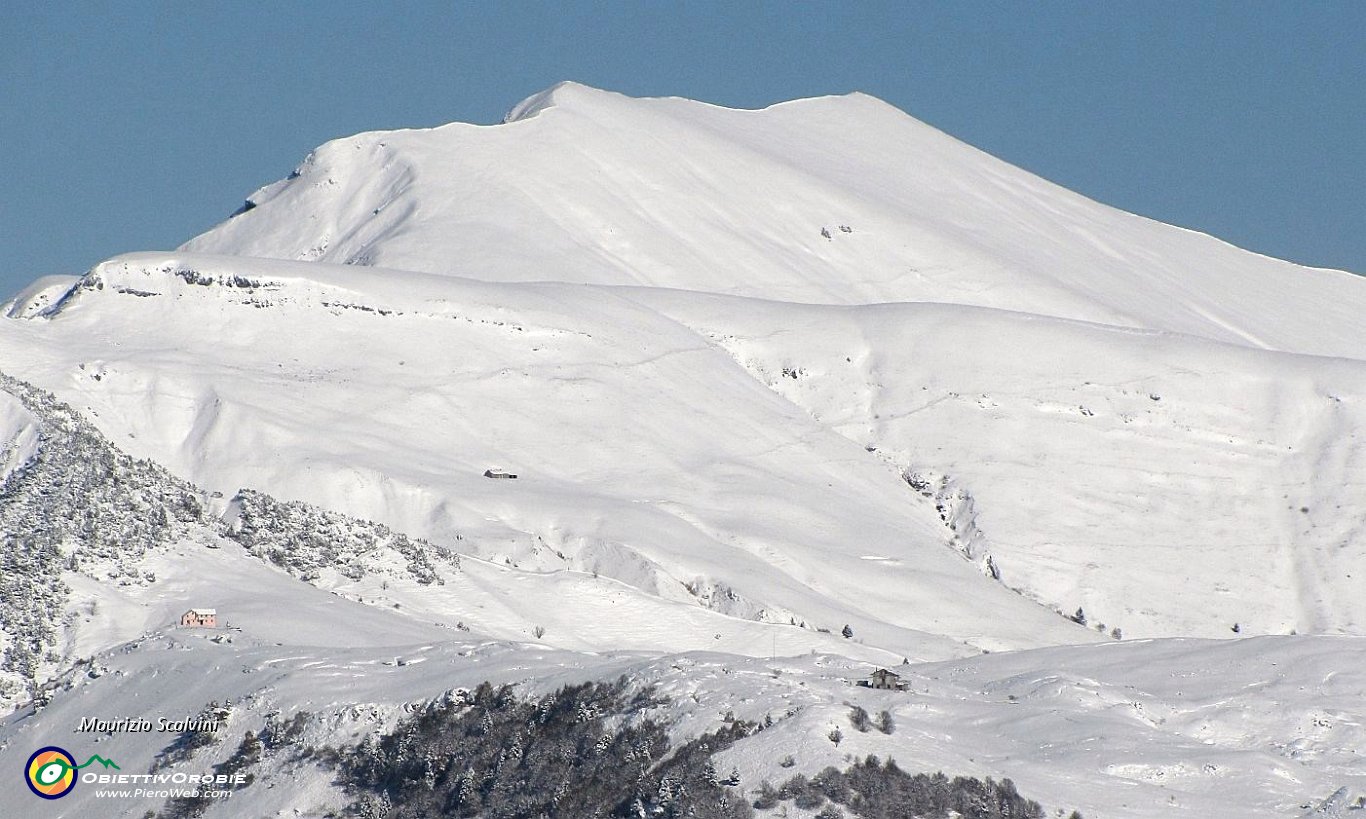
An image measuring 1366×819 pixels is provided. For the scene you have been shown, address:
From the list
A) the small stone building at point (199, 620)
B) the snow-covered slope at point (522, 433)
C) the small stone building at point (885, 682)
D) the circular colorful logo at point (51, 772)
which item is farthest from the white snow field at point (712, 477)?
the small stone building at point (199, 620)

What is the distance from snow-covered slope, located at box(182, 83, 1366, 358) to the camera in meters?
92.8

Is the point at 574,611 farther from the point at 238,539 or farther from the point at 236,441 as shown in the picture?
the point at 236,441

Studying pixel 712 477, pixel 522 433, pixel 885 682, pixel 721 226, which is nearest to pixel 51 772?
pixel 885 682

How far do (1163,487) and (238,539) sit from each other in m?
33.2

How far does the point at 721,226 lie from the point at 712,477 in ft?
120

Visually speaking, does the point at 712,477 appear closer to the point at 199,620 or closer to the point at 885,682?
the point at 199,620

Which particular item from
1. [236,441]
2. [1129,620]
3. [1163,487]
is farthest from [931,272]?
[236,441]

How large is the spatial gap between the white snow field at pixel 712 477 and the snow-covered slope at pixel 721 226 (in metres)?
0.35

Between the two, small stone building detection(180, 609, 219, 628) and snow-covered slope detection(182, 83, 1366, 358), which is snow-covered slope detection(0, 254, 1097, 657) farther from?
snow-covered slope detection(182, 83, 1366, 358)

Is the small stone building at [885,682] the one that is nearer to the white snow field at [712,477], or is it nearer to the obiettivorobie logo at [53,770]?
the white snow field at [712,477]

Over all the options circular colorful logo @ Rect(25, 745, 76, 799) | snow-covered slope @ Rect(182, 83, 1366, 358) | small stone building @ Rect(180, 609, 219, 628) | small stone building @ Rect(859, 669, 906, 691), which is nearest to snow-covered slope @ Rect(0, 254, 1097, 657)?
small stone building @ Rect(180, 609, 219, 628)

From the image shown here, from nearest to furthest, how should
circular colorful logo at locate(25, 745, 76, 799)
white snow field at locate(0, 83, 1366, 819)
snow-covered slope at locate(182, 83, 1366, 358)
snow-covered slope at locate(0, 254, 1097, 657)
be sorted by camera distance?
circular colorful logo at locate(25, 745, 76, 799) → white snow field at locate(0, 83, 1366, 819) → snow-covered slope at locate(0, 254, 1097, 657) → snow-covered slope at locate(182, 83, 1366, 358)

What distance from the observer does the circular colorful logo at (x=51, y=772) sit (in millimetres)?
31266

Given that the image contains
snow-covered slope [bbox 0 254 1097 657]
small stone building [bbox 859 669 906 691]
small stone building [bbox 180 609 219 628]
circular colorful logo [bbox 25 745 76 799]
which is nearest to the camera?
small stone building [bbox 859 669 906 691]
